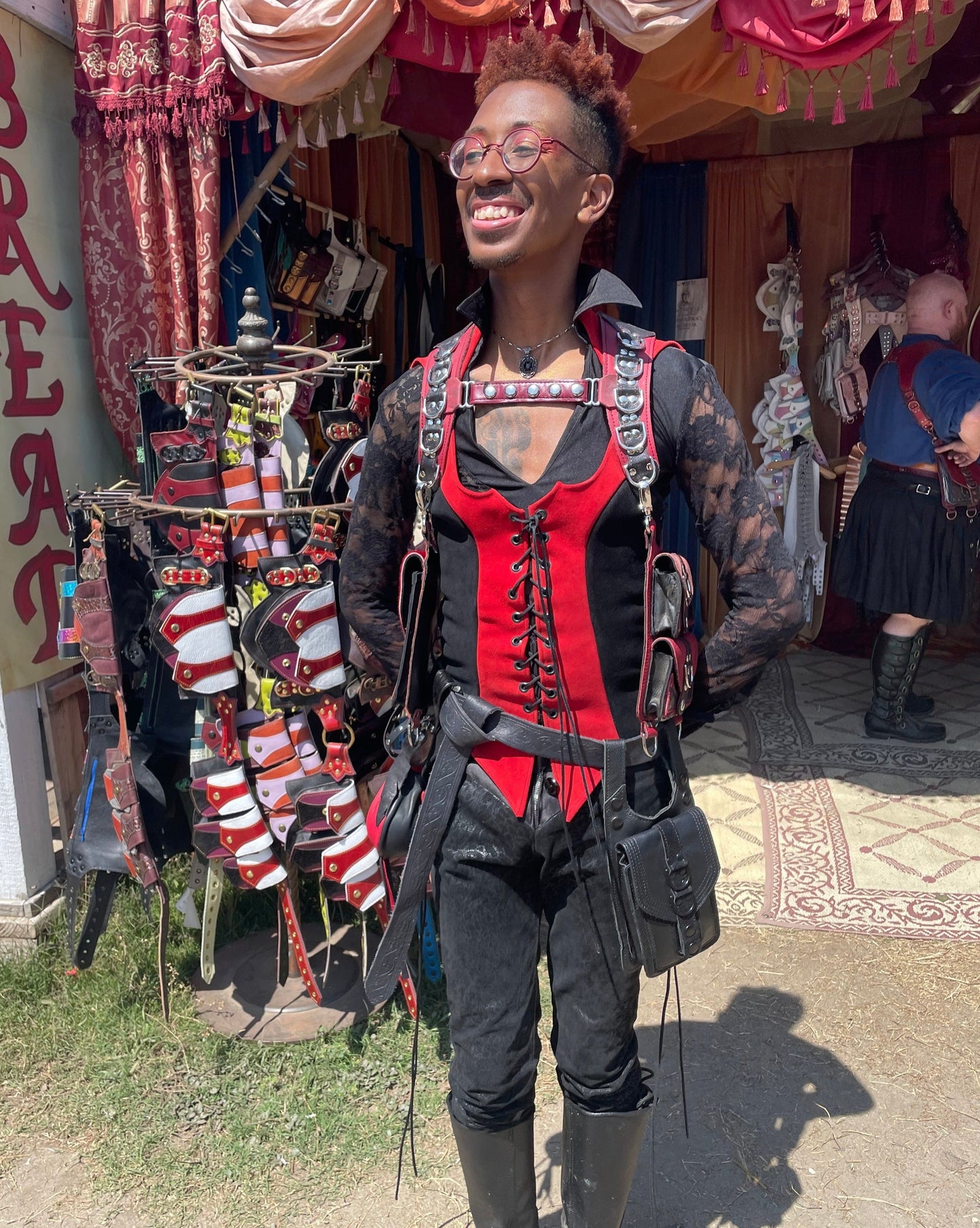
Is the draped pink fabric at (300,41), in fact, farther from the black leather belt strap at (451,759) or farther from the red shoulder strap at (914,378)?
the red shoulder strap at (914,378)

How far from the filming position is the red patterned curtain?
3008 mm

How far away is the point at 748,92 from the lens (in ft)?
10.9

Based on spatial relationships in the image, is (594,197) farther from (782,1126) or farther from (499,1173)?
(782,1126)

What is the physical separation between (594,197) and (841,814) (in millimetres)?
3008

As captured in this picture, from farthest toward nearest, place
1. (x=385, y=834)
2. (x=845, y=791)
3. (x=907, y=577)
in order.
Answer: (x=907, y=577), (x=845, y=791), (x=385, y=834)

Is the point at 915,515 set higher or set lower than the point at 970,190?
lower

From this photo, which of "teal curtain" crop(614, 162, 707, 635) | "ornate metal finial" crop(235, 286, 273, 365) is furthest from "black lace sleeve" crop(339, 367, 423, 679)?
"teal curtain" crop(614, 162, 707, 635)

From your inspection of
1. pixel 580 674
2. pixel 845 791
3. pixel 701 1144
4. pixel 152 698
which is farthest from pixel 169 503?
pixel 845 791

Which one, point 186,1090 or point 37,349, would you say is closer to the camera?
point 186,1090

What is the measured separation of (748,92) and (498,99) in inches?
86.1

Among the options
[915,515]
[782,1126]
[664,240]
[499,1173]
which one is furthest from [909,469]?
[499,1173]

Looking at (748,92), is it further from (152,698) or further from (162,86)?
(152,698)

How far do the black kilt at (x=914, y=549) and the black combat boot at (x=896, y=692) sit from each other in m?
0.16

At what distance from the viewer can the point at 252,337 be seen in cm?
249
